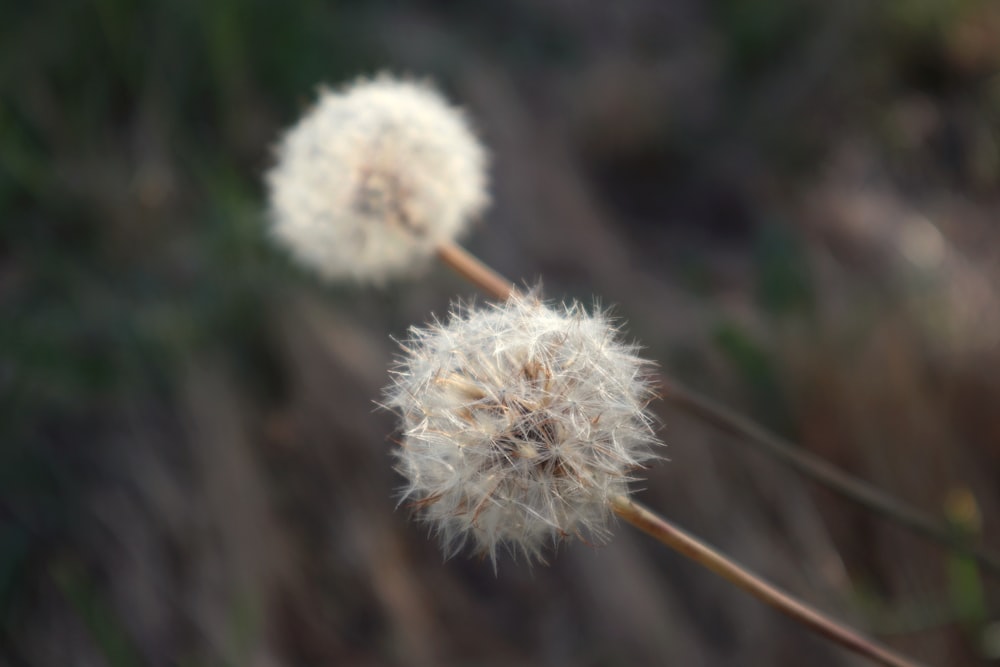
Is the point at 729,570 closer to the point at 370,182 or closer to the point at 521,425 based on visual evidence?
the point at 521,425

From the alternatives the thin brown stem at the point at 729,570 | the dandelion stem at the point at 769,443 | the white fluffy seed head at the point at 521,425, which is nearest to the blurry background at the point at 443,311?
the dandelion stem at the point at 769,443

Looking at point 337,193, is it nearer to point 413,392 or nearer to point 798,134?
point 413,392

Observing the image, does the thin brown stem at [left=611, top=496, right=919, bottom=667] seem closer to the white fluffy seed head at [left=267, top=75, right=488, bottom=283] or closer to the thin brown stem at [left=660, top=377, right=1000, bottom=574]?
the thin brown stem at [left=660, top=377, right=1000, bottom=574]

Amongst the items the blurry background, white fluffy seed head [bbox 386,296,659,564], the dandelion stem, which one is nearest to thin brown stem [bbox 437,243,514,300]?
the dandelion stem

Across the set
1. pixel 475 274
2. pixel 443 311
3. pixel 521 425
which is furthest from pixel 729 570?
pixel 443 311

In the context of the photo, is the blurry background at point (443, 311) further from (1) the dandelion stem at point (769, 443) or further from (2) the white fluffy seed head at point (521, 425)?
(2) the white fluffy seed head at point (521, 425)

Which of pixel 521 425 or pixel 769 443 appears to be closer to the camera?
pixel 521 425

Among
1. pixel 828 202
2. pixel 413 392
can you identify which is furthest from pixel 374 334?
pixel 828 202
